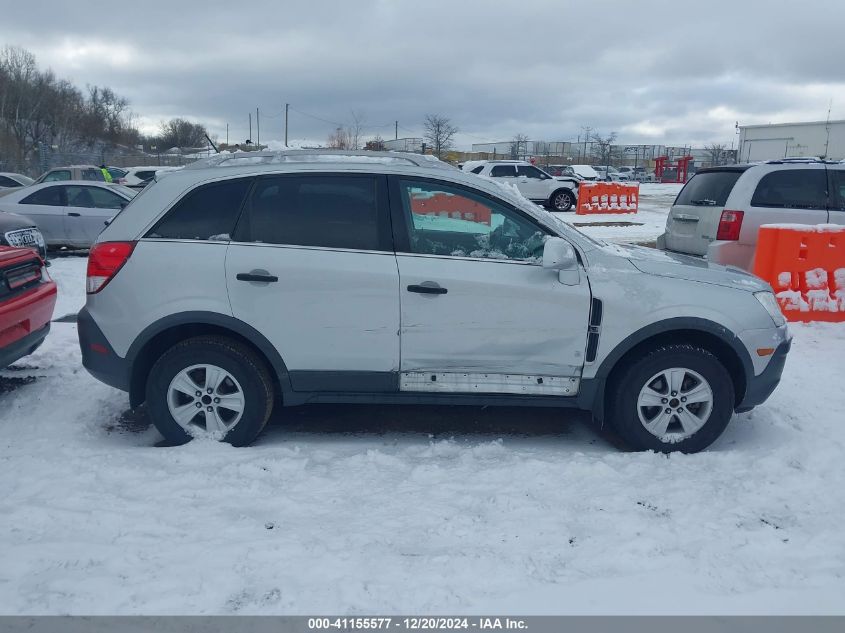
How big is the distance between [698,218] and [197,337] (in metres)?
6.57

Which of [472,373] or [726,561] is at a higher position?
[472,373]

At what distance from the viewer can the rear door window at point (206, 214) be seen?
14.0 ft

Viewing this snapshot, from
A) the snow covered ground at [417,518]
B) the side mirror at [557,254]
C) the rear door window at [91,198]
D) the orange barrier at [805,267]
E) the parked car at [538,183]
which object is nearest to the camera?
the snow covered ground at [417,518]

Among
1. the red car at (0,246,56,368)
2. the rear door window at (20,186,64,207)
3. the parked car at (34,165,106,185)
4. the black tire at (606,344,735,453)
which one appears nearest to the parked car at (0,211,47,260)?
the rear door window at (20,186,64,207)

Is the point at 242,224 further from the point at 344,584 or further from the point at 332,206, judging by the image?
the point at 344,584

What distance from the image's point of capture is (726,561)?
3.10 meters

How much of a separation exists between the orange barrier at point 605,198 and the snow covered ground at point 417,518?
60.3 ft

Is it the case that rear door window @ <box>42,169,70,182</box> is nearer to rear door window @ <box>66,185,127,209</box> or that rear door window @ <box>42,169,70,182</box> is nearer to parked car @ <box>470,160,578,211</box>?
rear door window @ <box>66,185,127,209</box>

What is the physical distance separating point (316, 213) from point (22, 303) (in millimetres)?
2437

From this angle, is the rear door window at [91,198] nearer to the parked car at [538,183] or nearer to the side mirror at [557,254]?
the side mirror at [557,254]

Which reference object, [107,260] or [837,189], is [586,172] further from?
[107,260]

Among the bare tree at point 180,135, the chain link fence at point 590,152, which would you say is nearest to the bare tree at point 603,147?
the chain link fence at point 590,152

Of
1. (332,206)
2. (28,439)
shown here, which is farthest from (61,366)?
(332,206)

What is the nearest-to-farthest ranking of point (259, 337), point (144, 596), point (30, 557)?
point (144, 596)
point (30, 557)
point (259, 337)
